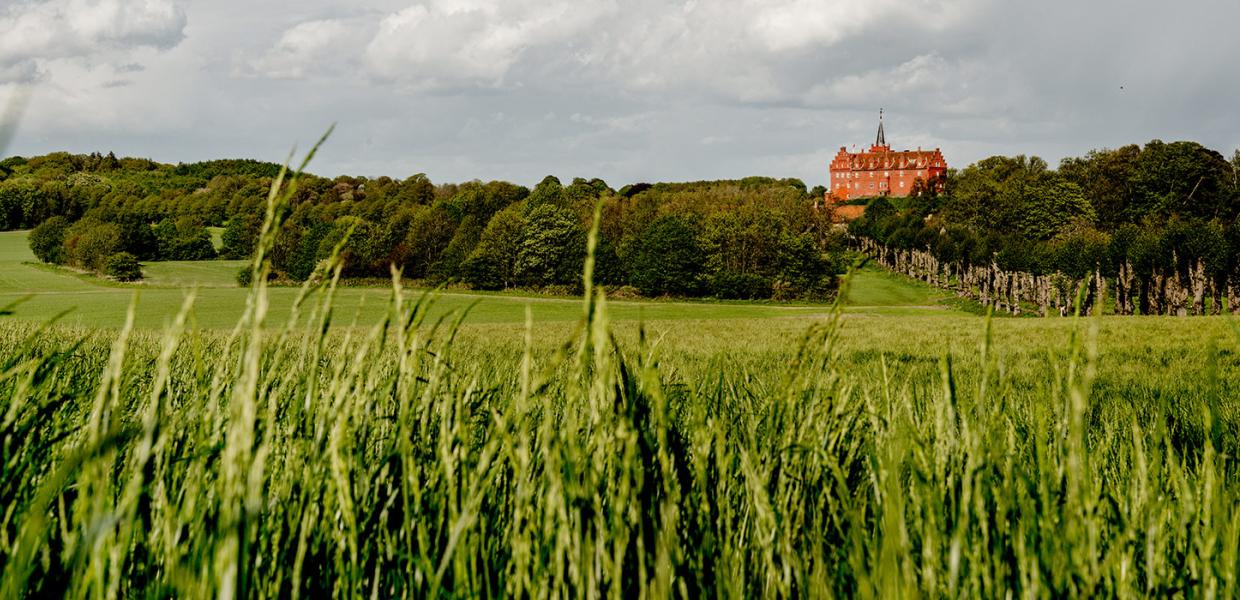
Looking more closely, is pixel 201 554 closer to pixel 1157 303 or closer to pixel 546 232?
pixel 1157 303

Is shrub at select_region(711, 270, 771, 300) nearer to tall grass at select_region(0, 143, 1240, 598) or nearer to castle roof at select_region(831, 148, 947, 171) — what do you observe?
tall grass at select_region(0, 143, 1240, 598)

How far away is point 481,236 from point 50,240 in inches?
1697

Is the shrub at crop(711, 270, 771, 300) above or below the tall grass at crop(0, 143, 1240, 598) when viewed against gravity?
below

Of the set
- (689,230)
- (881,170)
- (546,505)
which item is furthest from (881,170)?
(546,505)

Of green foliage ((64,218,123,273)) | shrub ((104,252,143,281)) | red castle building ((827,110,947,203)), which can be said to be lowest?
shrub ((104,252,143,281))

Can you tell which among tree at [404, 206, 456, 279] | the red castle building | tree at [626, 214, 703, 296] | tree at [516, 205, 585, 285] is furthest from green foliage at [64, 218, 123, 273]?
the red castle building

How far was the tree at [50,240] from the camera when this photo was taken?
278ft

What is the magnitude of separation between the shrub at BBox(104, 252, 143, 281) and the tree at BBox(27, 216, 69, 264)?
972 centimetres

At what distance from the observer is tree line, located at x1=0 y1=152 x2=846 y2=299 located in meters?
80.9

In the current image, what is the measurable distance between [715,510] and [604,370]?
68 centimetres

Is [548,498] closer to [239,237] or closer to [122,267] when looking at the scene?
[122,267]

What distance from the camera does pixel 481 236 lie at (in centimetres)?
8781

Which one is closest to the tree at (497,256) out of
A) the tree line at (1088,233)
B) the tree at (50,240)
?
the tree line at (1088,233)

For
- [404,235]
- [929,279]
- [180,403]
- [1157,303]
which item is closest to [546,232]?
[404,235]
